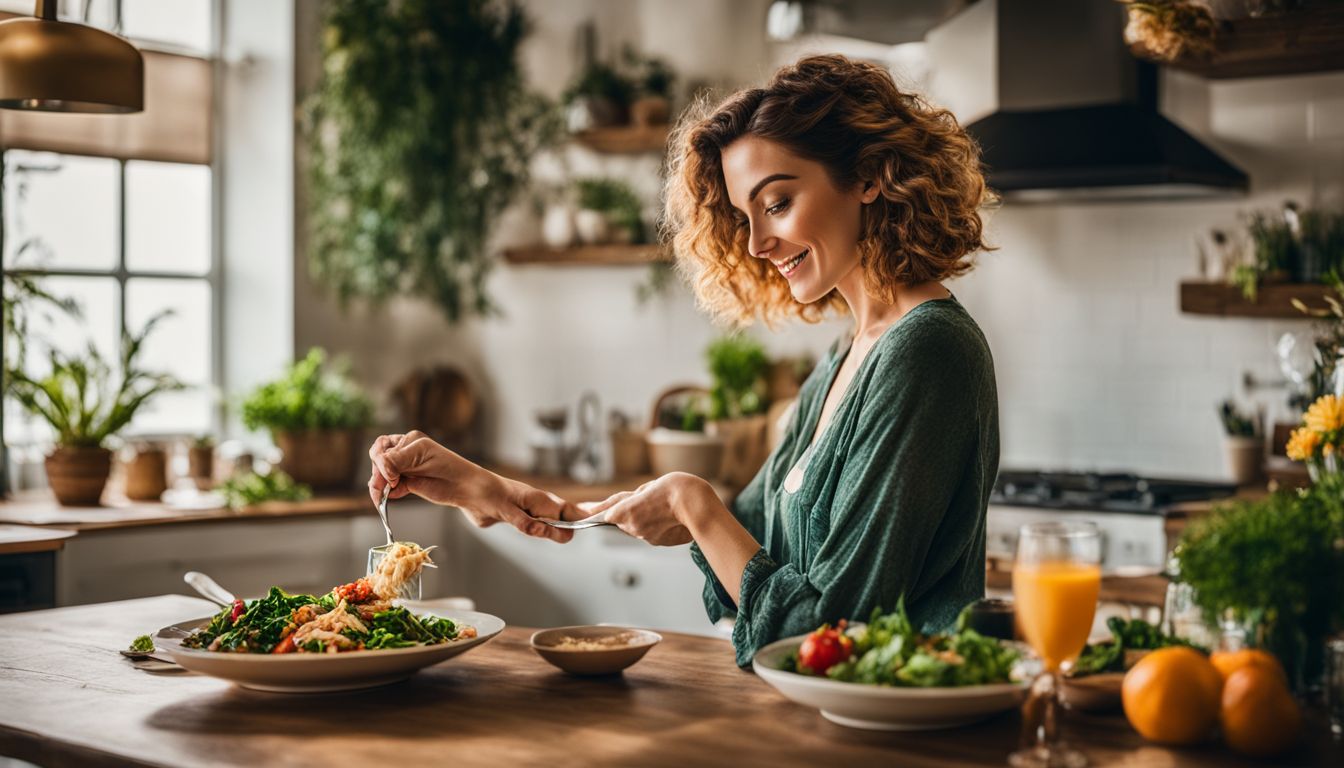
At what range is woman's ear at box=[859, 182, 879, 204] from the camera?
2191mm

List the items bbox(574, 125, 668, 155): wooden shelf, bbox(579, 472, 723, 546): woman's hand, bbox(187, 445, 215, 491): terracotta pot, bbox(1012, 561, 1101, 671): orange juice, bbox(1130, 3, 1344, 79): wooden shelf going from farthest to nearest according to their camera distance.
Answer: bbox(574, 125, 668, 155): wooden shelf
bbox(187, 445, 215, 491): terracotta pot
bbox(1130, 3, 1344, 79): wooden shelf
bbox(579, 472, 723, 546): woman's hand
bbox(1012, 561, 1101, 671): orange juice

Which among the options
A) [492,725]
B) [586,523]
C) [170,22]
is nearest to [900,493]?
[586,523]

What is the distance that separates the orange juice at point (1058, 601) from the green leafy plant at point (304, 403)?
147 inches

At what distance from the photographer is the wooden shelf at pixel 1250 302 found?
13.1ft

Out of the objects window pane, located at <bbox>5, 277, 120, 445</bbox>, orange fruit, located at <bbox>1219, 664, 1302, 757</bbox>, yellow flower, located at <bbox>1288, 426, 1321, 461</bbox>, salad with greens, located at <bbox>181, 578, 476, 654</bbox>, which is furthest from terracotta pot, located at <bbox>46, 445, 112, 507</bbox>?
orange fruit, located at <bbox>1219, 664, 1302, 757</bbox>

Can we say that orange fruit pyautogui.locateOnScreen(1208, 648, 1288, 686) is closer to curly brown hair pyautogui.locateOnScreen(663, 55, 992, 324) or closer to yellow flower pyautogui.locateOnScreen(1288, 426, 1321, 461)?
yellow flower pyautogui.locateOnScreen(1288, 426, 1321, 461)

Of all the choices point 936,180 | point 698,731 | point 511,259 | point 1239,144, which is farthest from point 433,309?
point 698,731

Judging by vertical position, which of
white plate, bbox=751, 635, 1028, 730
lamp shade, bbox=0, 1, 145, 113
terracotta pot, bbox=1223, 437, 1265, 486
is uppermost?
lamp shade, bbox=0, 1, 145, 113

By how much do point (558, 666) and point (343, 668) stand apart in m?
0.33

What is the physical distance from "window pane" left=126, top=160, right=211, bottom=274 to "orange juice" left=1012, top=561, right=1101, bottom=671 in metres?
4.39

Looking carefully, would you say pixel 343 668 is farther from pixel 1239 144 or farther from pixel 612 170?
pixel 612 170

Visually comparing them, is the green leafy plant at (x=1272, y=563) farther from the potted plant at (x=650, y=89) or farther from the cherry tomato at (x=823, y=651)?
the potted plant at (x=650, y=89)

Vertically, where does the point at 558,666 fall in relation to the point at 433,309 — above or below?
below

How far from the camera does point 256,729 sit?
1.74 meters
